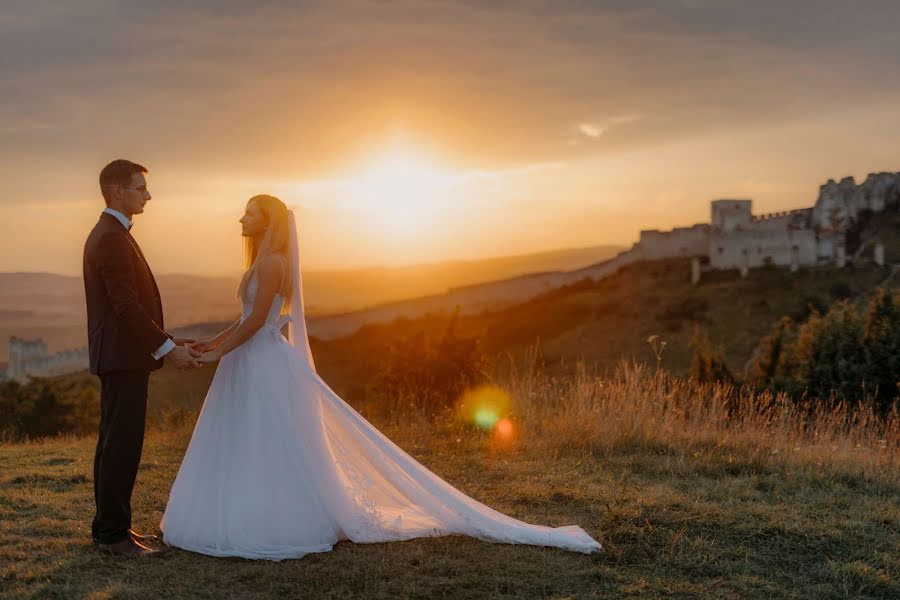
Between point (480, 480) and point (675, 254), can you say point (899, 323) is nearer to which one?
point (480, 480)

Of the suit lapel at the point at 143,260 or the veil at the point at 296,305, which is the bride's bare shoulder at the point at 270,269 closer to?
the veil at the point at 296,305

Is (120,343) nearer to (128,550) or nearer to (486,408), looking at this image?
(128,550)

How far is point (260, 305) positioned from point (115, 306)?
80 centimetres

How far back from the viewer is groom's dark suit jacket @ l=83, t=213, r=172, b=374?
4824 mm

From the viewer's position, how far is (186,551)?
5.09 m

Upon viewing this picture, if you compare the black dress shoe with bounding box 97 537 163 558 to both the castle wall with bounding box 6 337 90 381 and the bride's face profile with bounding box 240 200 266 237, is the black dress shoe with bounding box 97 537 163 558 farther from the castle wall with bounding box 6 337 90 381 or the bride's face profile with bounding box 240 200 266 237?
the castle wall with bounding box 6 337 90 381

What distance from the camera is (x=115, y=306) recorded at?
4.81 metres

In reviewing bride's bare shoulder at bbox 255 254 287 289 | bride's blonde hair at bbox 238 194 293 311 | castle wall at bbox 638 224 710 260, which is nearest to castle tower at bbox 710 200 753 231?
castle wall at bbox 638 224 710 260

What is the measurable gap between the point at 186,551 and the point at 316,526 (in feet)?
2.55

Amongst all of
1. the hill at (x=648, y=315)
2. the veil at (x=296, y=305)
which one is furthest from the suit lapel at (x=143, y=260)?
the hill at (x=648, y=315)

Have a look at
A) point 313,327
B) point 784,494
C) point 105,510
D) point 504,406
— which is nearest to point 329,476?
point 105,510

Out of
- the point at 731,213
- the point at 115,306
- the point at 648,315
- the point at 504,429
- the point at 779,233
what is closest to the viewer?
the point at 115,306

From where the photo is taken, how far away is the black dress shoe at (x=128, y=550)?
16.4 ft

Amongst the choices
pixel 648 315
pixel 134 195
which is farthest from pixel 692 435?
pixel 648 315
